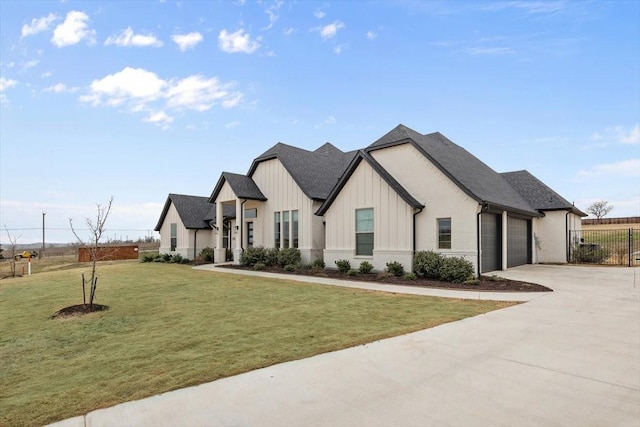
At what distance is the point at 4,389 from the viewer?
422cm

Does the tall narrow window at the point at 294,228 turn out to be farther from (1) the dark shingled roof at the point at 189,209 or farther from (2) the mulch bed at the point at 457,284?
(1) the dark shingled roof at the point at 189,209

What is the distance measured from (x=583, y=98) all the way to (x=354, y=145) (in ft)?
55.3

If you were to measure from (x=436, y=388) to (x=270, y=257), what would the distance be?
55.6ft

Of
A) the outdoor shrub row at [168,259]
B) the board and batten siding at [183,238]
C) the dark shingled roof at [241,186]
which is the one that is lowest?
the outdoor shrub row at [168,259]

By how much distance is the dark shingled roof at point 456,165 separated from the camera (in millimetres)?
14977

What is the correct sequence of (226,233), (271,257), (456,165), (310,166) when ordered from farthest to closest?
(226,233), (310,166), (271,257), (456,165)

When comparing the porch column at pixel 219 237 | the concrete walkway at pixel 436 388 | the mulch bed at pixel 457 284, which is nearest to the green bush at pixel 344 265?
the mulch bed at pixel 457 284

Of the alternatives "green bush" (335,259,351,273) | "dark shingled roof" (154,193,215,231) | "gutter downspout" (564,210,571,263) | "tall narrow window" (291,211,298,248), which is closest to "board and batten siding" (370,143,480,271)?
"green bush" (335,259,351,273)

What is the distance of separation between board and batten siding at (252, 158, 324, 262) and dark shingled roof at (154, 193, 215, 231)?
6.99 meters

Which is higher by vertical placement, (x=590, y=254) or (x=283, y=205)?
(x=283, y=205)

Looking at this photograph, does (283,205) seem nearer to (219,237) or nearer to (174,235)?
(219,237)

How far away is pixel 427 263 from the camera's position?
1440 centimetres

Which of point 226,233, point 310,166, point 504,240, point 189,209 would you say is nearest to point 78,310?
point 310,166

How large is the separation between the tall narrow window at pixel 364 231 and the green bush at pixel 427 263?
2.49 meters
